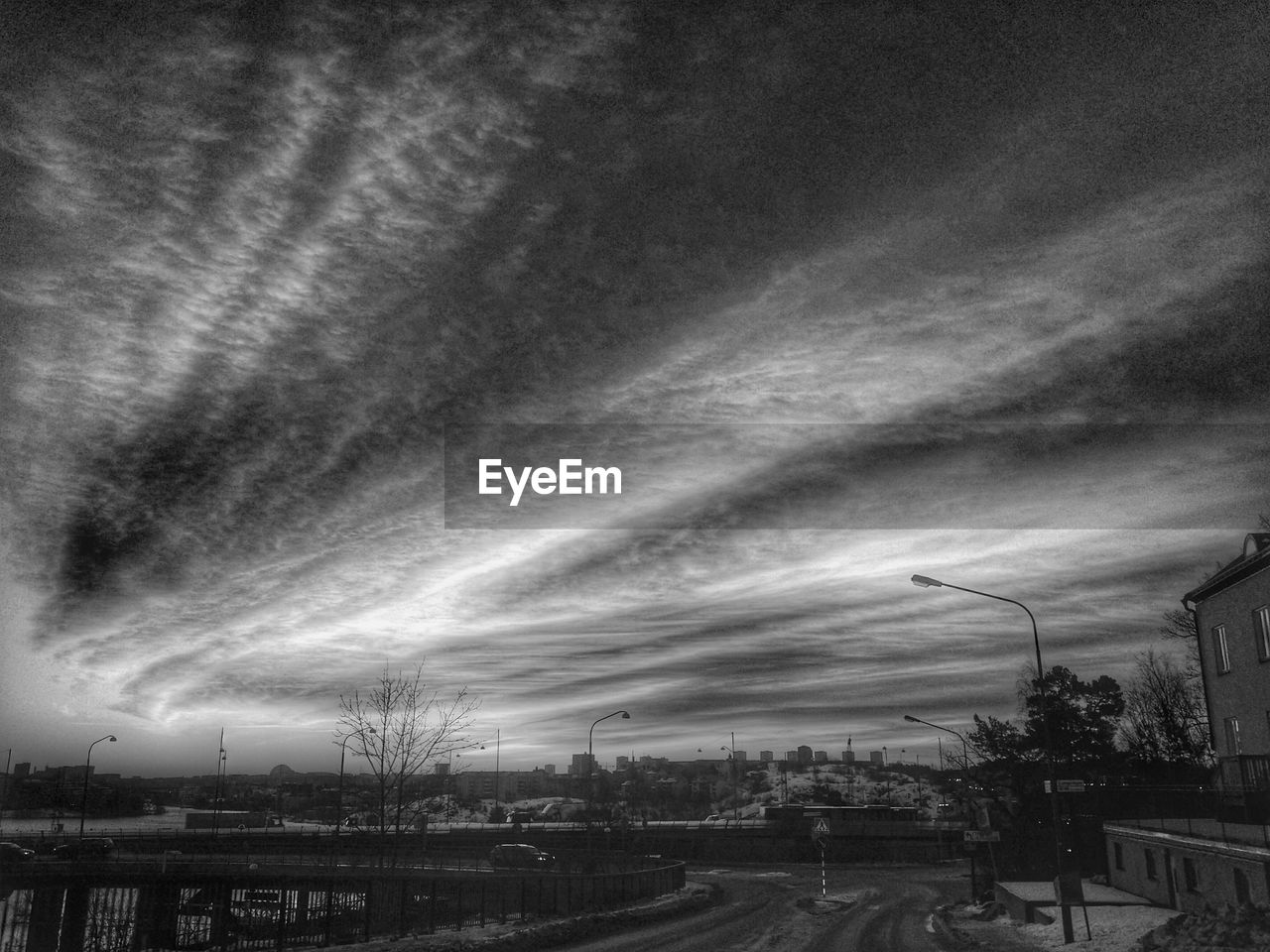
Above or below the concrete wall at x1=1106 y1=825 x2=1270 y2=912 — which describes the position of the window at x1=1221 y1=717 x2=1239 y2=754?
above

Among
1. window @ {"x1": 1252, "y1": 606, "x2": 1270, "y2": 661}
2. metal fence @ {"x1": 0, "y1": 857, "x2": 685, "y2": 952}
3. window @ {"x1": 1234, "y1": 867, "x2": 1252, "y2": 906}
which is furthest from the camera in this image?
window @ {"x1": 1252, "y1": 606, "x2": 1270, "y2": 661}

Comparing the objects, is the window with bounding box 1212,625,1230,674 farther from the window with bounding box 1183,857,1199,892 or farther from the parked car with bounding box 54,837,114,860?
the parked car with bounding box 54,837,114,860

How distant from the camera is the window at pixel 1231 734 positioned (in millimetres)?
41250

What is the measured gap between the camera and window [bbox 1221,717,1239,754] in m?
41.2

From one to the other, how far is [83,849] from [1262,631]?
7707cm

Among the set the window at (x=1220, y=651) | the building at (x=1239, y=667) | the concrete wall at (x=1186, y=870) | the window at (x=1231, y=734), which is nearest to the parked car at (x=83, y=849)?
the concrete wall at (x=1186, y=870)

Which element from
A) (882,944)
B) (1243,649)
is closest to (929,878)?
(1243,649)

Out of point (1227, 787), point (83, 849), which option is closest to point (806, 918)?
point (1227, 787)

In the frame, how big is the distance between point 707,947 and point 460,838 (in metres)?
81.7

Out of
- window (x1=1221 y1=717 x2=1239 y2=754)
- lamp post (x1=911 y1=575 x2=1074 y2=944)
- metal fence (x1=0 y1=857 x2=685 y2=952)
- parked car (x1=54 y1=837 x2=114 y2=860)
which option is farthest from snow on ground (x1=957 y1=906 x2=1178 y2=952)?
parked car (x1=54 y1=837 x2=114 y2=860)

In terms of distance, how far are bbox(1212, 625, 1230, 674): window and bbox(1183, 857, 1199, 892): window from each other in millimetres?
15743

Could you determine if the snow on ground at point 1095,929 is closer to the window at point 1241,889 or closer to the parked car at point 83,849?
the window at point 1241,889

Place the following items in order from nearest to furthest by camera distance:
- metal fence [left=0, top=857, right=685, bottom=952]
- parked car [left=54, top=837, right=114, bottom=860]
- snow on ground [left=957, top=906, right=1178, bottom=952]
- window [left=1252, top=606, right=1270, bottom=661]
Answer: metal fence [left=0, top=857, right=685, bottom=952] → snow on ground [left=957, top=906, right=1178, bottom=952] → window [left=1252, top=606, right=1270, bottom=661] → parked car [left=54, top=837, right=114, bottom=860]

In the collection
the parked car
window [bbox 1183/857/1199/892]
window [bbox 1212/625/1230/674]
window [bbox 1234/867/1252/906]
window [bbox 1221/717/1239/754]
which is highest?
window [bbox 1212/625/1230/674]
